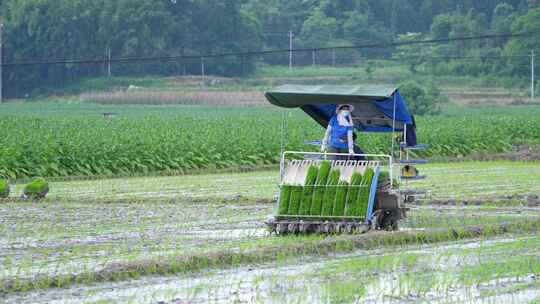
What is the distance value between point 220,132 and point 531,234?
2203 cm

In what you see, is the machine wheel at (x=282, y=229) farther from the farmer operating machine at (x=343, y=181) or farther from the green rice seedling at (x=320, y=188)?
the green rice seedling at (x=320, y=188)

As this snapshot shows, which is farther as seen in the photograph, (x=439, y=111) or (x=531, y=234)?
(x=439, y=111)

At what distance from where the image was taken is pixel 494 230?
15586 mm

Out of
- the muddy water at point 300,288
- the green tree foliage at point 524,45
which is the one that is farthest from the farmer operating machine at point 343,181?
the green tree foliage at point 524,45

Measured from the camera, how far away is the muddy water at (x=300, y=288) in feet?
33.8

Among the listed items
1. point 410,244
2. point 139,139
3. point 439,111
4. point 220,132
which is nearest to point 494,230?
point 410,244

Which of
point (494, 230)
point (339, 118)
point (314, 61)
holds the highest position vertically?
point (339, 118)

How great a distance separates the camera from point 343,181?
50.6 ft

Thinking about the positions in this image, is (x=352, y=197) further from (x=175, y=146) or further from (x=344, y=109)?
(x=175, y=146)

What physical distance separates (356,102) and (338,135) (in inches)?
24.3

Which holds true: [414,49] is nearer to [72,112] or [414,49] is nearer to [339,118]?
[72,112]

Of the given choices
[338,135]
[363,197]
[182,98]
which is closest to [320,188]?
[363,197]

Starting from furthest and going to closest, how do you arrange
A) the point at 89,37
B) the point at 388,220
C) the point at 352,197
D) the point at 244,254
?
the point at 89,37
the point at 388,220
the point at 352,197
the point at 244,254

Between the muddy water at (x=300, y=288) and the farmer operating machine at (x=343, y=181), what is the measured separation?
99.5 inches
